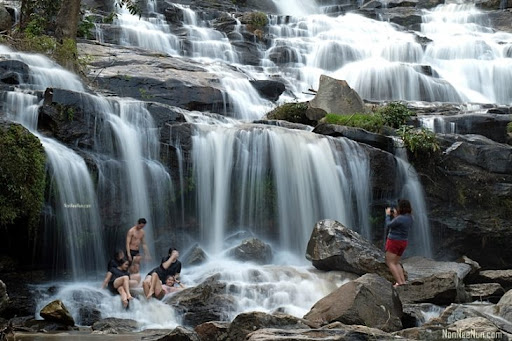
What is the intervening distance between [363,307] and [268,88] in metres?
13.2

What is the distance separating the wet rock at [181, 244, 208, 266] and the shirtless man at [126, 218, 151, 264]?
100 cm

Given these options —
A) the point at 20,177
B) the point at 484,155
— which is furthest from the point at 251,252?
the point at 484,155

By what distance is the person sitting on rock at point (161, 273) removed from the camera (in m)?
10.8

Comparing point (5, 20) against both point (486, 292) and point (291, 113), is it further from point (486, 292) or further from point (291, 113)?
point (486, 292)

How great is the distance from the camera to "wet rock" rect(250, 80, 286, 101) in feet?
70.3

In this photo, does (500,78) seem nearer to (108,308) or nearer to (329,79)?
(329,79)

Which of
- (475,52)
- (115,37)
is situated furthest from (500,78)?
(115,37)

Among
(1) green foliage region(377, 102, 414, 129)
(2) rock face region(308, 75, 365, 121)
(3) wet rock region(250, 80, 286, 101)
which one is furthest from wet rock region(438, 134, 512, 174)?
(3) wet rock region(250, 80, 286, 101)

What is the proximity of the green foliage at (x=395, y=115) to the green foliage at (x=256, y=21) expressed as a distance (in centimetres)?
1163

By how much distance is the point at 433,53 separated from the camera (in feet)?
92.2

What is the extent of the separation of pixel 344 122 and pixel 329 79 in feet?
7.95

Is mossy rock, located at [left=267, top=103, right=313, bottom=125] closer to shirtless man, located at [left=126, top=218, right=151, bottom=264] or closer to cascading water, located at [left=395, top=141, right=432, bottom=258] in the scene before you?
cascading water, located at [left=395, top=141, right=432, bottom=258]

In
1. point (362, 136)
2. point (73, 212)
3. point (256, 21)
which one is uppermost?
point (256, 21)

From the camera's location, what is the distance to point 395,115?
1891 centimetres
